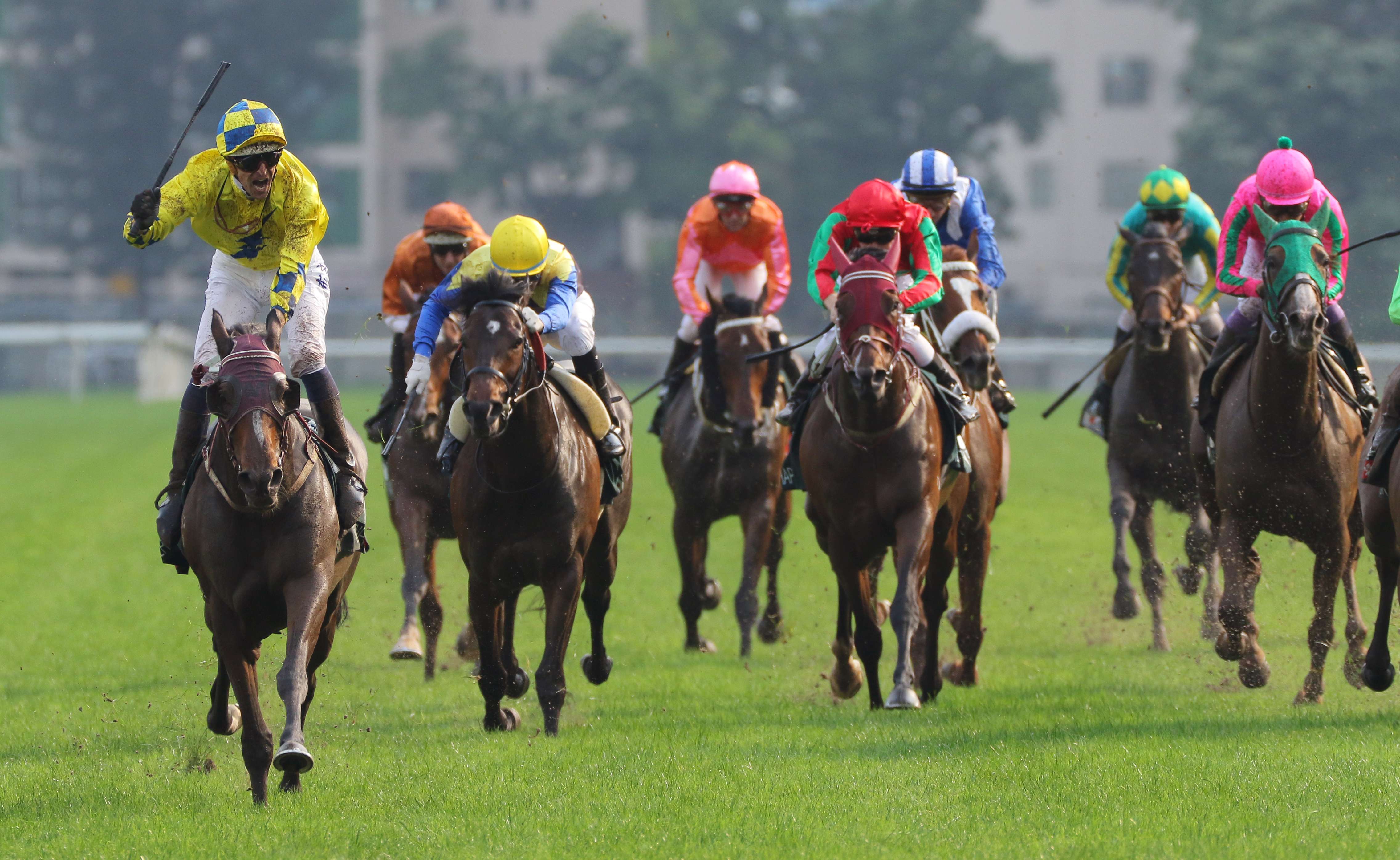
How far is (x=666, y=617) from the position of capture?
39.4 ft

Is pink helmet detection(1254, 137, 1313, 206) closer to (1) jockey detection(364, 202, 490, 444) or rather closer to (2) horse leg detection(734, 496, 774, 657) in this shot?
(2) horse leg detection(734, 496, 774, 657)

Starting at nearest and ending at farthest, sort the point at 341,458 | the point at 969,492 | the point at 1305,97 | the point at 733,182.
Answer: the point at 341,458, the point at 969,492, the point at 733,182, the point at 1305,97

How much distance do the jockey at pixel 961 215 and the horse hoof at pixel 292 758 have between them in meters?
4.45

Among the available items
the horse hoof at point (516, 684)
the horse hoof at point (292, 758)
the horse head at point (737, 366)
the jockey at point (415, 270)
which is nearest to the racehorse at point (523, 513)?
the horse hoof at point (516, 684)

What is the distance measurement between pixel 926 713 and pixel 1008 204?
1678 inches

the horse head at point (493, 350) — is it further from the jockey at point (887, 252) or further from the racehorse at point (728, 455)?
the racehorse at point (728, 455)

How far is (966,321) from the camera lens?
30.2 feet

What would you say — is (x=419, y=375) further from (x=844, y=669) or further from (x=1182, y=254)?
(x=1182, y=254)

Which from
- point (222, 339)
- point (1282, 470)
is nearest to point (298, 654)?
point (222, 339)

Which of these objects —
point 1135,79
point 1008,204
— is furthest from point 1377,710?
point 1135,79

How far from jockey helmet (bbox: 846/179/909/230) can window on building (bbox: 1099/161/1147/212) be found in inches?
2081

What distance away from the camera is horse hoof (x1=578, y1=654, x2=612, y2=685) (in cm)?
875

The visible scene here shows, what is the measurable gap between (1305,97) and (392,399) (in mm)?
35789

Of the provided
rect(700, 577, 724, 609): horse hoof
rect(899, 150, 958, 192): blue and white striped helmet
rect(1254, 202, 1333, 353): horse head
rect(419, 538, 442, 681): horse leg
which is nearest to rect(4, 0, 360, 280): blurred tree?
rect(700, 577, 724, 609): horse hoof
